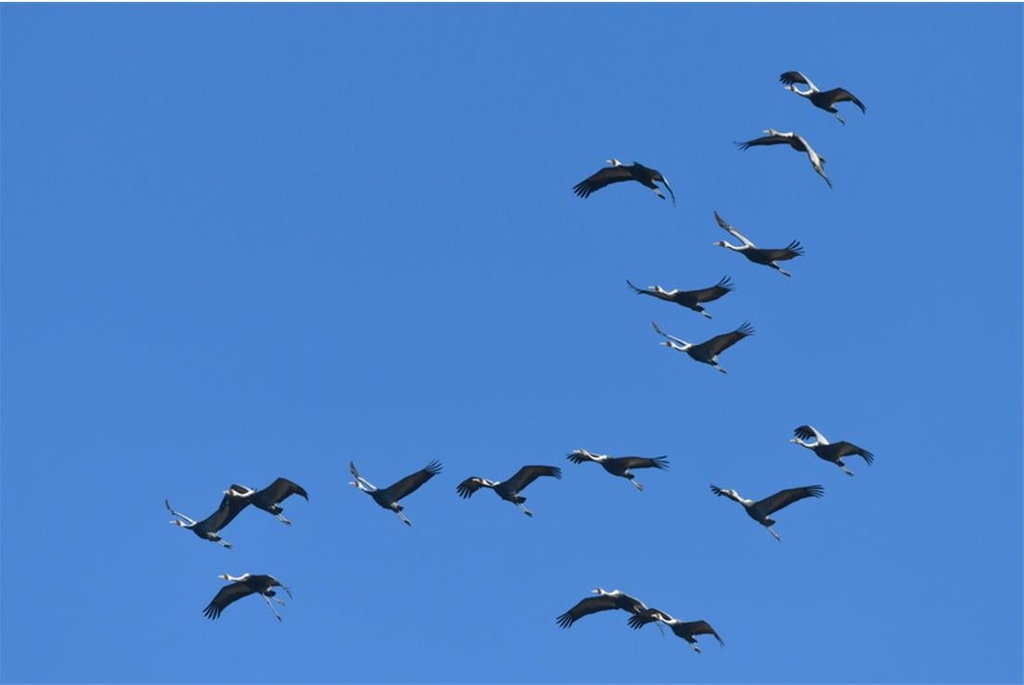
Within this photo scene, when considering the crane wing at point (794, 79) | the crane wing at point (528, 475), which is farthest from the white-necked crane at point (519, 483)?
the crane wing at point (794, 79)

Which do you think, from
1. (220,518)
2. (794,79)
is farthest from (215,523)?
(794,79)

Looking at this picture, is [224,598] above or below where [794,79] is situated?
below

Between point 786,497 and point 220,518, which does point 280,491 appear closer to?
point 220,518

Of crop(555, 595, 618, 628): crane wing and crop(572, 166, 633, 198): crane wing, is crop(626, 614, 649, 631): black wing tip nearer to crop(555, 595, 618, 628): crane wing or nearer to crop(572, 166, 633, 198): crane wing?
crop(555, 595, 618, 628): crane wing

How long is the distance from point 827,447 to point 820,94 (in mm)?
9767

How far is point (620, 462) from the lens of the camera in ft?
235

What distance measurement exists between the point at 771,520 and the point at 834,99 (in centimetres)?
1185

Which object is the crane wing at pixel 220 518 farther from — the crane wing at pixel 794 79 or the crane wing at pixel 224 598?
the crane wing at pixel 794 79

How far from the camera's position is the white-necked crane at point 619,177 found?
231 feet

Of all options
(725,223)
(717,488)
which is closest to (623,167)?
(725,223)

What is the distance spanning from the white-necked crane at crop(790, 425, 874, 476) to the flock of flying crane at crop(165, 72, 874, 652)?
0.09 ft

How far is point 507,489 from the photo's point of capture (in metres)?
72.8

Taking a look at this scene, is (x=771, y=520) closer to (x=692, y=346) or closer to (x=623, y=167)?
(x=692, y=346)

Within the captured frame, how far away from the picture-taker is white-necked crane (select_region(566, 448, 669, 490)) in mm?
71000
